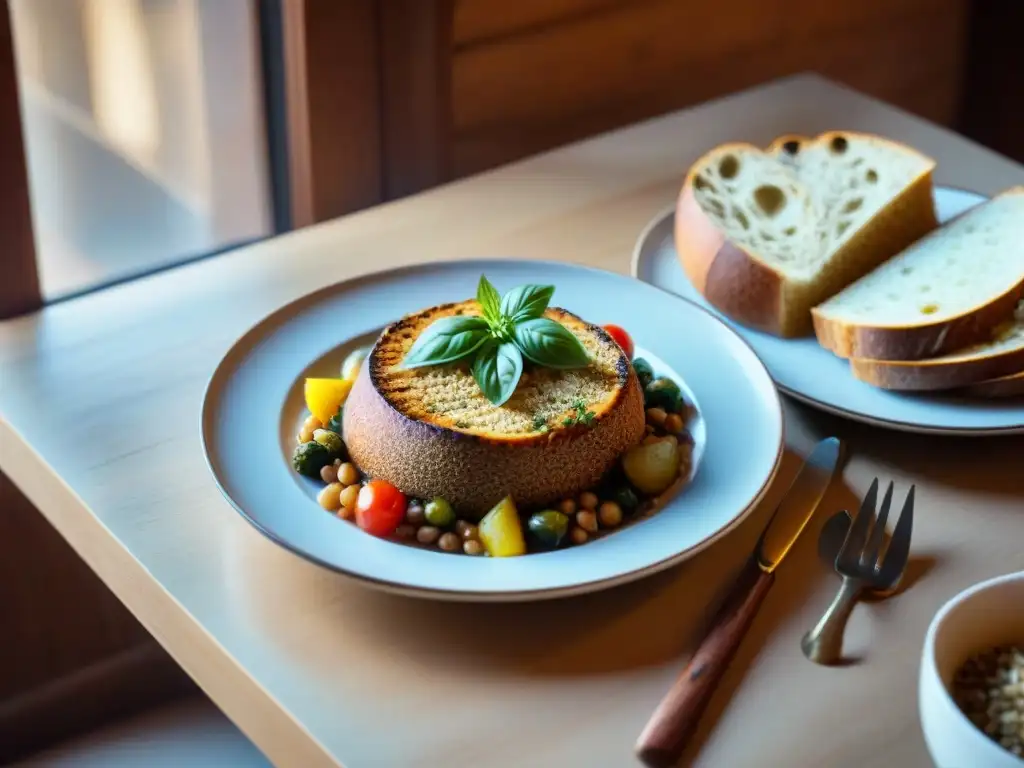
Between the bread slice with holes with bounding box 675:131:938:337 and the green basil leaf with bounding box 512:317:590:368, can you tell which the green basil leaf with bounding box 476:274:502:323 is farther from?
the bread slice with holes with bounding box 675:131:938:337

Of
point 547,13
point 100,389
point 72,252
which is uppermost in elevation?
point 547,13

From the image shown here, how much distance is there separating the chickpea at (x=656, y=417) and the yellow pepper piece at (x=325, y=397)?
287mm

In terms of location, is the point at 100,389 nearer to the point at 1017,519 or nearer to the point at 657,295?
the point at 657,295

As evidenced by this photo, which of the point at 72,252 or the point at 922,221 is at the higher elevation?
the point at 922,221

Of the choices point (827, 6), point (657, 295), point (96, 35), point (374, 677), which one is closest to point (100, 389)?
point (374, 677)

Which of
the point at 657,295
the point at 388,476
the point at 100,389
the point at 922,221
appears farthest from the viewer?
the point at 922,221

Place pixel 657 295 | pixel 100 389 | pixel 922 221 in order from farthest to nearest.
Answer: pixel 922 221
pixel 657 295
pixel 100 389

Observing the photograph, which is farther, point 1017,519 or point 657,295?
point 657,295

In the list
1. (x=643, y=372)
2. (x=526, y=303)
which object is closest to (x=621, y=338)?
(x=643, y=372)

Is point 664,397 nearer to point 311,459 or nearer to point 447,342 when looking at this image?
point 447,342

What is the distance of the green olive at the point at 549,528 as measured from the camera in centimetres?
102

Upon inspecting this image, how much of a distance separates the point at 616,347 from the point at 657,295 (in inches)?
7.9

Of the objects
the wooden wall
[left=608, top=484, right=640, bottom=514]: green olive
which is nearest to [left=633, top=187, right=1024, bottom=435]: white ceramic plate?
[left=608, top=484, right=640, bottom=514]: green olive

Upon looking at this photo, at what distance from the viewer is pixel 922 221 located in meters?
1.47
